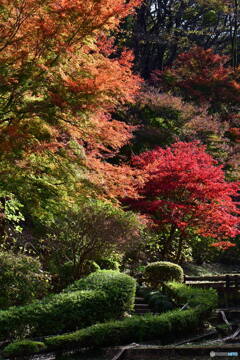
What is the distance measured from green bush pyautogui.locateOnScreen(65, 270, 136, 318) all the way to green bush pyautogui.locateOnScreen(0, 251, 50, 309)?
3.39ft

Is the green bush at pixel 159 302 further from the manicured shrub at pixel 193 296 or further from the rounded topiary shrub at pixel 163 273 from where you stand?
the rounded topiary shrub at pixel 163 273

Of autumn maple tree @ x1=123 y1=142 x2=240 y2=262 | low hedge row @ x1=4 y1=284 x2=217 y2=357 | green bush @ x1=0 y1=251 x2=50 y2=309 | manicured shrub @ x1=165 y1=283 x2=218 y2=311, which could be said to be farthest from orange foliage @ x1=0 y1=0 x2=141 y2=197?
autumn maple tree @ x1=123 y1=142 x2=240 y2=262

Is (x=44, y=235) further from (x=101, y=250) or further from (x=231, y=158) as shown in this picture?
(x=231, y=158)

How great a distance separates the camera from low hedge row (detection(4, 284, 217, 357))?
899cm

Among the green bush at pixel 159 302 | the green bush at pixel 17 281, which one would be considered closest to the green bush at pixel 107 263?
the green bush at pixel 159 302

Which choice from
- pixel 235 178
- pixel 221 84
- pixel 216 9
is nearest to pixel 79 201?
pixel 235 178

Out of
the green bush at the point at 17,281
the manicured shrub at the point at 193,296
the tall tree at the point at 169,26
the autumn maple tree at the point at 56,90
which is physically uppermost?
the tall tree at the point at 169,26

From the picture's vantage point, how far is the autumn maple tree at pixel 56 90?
31.7 ft

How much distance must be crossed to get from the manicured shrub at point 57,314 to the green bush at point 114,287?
12.0 inches

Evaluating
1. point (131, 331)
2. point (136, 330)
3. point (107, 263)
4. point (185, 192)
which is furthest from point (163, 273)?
point (131, 331)

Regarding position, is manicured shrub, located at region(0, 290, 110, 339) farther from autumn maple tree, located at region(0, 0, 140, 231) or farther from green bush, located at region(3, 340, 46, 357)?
autumn maple tree, located at region(0, 0, 140, 231)

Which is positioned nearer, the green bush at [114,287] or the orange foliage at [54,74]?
the orange foliage at [54,74]

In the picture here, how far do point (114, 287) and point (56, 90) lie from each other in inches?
227

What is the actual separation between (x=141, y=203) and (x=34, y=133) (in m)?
8.08
